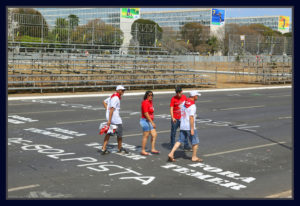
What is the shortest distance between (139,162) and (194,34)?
122611 millimetres

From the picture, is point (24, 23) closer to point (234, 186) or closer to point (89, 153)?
point (89, 153)

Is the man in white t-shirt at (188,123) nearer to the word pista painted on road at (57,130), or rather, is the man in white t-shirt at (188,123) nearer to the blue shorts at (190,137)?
the blue shorts at (190,137)

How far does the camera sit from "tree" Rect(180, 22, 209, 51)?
129 m

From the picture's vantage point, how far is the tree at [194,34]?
129375mm

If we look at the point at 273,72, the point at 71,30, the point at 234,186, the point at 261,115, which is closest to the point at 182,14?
the point at 273,72

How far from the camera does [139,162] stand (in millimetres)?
9523

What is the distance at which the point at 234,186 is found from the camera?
791 centimetres

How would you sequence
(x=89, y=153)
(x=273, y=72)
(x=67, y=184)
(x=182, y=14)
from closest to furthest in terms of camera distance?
1. (x=67, y=184)
2. (x=89, y=153)
3. (x=273, y=72)
4. (x=182, y=14)

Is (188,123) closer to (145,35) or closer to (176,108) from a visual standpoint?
(176,108)

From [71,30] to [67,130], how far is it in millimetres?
18785

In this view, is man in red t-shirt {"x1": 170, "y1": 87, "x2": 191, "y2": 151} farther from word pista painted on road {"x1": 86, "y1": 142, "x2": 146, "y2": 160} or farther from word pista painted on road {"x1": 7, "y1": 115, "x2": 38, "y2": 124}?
word pista painted on road {"x1": 7, "y1": 115, "x2": 38, "y2": 124}

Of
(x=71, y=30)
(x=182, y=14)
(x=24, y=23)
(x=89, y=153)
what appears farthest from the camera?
(x=182, y=14)

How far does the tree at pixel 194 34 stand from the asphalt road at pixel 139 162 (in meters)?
115

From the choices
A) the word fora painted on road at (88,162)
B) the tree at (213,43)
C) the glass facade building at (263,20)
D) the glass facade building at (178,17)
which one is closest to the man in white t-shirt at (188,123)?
the word fora painted on road at (88,162)
